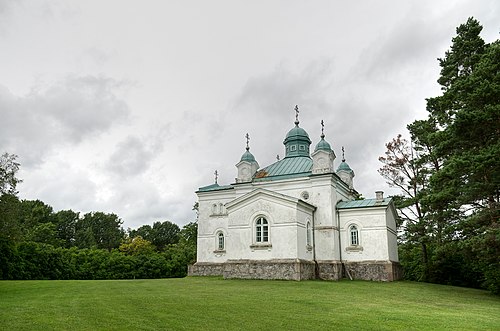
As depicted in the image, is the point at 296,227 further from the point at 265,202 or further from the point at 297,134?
the point at 297,134

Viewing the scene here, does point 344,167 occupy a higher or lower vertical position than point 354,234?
higher

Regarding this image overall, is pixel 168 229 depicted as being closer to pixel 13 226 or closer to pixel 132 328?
pixel 13 226

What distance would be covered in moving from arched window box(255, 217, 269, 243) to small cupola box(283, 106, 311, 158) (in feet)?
31.6

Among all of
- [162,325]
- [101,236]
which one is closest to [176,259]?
[162,325]

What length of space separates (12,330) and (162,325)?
122 inches

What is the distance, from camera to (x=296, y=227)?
2608 cm

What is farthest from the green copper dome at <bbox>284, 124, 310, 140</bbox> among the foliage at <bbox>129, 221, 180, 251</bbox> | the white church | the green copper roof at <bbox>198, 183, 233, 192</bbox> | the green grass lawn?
the foliage at <bbox>129, 221, 180, 251</bbox>

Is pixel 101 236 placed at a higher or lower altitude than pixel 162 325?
higher

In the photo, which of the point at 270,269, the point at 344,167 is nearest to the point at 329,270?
the point at 270,269

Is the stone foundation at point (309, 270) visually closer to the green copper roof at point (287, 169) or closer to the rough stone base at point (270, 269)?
the rough stone base at point (270, 269)

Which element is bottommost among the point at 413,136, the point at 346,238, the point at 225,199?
the point at 346,238

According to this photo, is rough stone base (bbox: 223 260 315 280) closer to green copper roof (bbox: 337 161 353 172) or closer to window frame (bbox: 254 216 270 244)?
window frame (bbox: 254 216 270 244)

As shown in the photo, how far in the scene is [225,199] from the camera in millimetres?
33750

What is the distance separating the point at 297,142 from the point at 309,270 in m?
12.2
